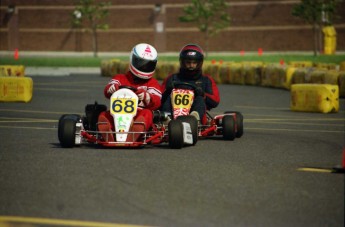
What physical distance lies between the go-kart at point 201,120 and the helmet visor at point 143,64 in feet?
2.12

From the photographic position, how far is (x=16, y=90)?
71.6 feet

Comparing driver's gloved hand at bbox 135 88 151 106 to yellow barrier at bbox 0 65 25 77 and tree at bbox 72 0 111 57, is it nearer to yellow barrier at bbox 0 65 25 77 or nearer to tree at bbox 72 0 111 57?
yellow barrier at bbox 0 65 25 77

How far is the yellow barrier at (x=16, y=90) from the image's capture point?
2169cm

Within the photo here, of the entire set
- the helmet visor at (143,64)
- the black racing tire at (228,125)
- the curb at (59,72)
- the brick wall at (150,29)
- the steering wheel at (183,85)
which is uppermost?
the brick wall at (150,29)

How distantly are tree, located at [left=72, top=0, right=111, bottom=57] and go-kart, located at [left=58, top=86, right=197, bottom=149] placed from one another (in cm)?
5776

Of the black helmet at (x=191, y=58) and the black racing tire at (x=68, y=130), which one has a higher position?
the black helmet at (x=191, y=58)

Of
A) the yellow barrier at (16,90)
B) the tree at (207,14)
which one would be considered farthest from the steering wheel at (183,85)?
the tree at (207,14)

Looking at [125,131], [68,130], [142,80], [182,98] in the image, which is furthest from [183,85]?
[68,130]

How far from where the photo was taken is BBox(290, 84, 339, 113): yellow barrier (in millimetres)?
18828

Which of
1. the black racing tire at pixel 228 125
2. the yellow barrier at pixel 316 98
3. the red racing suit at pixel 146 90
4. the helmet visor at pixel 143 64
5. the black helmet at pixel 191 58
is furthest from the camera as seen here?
the yellow barrier at pixel 316 98

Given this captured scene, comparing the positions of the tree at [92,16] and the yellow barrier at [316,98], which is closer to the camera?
the yellow barrier at [316,98]

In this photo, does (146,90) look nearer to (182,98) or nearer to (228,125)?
(182,98)

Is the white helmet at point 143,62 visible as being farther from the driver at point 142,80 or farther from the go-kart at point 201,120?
the go-kart at point 201,120

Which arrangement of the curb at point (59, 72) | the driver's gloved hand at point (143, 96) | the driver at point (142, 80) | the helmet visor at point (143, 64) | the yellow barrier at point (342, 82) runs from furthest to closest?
the curb at point (59, 72), the yellow barrier at point (342, 82), the helmet visor at point (143, 64), the driver at point (142, 80), the driver's gloved hand at point (143, 96)
